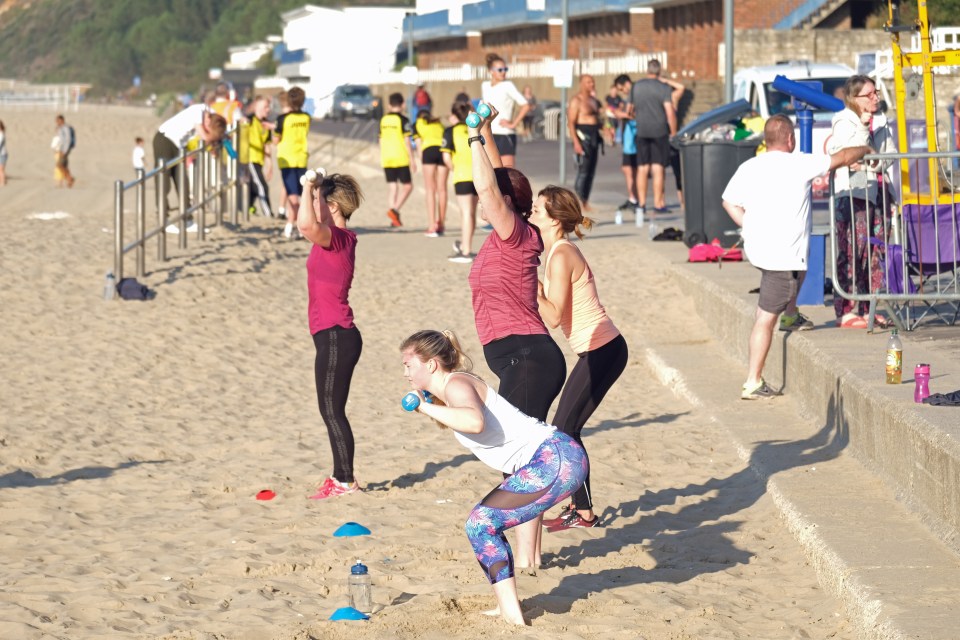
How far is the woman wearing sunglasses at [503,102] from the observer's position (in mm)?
15164

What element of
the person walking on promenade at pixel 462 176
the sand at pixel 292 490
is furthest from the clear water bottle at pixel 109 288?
the person walking on promenade at pixel 462 176

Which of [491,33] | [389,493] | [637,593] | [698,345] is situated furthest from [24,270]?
[491,33]

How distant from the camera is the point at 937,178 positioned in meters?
8.95

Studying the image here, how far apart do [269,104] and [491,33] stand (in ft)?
156

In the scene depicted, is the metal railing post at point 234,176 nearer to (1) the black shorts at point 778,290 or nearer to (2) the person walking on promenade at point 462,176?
(2) the person walking on promenade at point 462,176

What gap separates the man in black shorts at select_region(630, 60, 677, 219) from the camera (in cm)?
1717

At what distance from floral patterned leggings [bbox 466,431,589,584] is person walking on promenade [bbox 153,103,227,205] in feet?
40.4

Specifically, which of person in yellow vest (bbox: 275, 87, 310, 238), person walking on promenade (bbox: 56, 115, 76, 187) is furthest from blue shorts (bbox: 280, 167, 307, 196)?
person walking on promenade (bbox: 56, 115, 76, 187)

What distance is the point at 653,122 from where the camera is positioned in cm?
1719

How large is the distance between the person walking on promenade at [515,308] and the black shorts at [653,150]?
11.9 metres

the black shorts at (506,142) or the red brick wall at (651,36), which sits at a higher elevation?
the red brick wall at (651,36)

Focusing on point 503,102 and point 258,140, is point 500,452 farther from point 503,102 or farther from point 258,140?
point 258,140

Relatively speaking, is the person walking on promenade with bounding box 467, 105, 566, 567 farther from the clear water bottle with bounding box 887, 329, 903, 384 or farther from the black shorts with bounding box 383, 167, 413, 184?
the black shorts with bounding box 383, 167, 413, 184

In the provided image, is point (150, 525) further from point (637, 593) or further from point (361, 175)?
point (361, 175)
